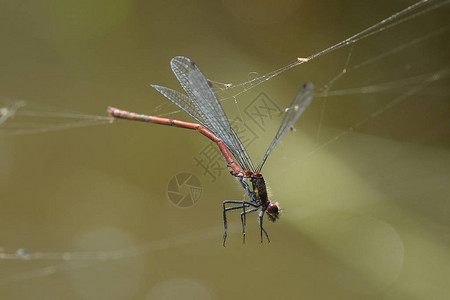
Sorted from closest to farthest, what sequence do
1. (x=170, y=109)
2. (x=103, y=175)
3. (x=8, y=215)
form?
(x=170, y=109), (x=8, y=215), (x=103, y=175)

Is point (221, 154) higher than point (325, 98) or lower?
lower

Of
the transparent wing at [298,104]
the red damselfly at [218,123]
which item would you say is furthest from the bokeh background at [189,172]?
the transparent wing at [298,104]

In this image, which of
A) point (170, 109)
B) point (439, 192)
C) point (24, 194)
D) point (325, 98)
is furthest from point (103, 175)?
point (439, 192)

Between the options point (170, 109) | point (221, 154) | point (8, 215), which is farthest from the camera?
point (8, 215)

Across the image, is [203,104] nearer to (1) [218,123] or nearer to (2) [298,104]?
(1) [218,123]

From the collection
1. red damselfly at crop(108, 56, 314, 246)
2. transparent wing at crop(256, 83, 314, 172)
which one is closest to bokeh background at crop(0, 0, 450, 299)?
red damselfly at crop(108, 56, 314, 246)

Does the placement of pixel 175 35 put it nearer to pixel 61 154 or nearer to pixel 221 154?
pixel 61 154

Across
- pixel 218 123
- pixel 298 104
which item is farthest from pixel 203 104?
pixel 298 104

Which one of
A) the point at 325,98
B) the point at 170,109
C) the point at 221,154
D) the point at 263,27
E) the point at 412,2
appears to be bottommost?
the point at 221,154
